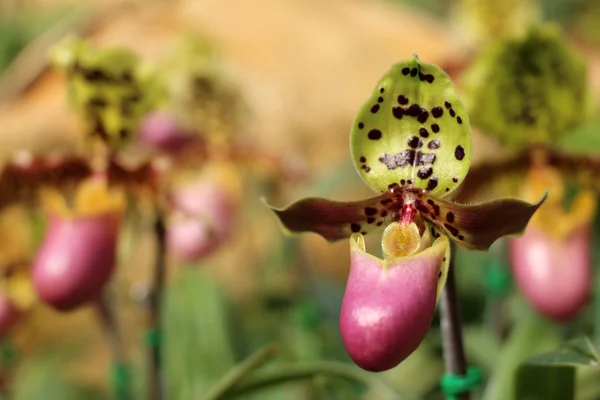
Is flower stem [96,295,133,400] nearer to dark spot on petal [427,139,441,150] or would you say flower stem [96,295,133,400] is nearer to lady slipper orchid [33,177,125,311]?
lady slipper orchid [33,177,125,311]

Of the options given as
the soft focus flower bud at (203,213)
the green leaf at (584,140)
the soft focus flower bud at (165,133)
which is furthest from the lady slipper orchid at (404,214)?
the soft focus flower bud at (165,133)

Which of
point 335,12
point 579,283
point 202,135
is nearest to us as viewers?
point 579,283

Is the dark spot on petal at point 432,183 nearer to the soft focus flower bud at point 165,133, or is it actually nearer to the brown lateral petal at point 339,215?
the brown lateral petal at point 339,215

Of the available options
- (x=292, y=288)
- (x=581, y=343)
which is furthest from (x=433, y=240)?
(x=292, y=288)

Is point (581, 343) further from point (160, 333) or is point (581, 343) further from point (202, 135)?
point (202, 135)

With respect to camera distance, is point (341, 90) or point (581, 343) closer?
point (581, 343)

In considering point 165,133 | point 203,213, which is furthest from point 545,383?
point 165,133
